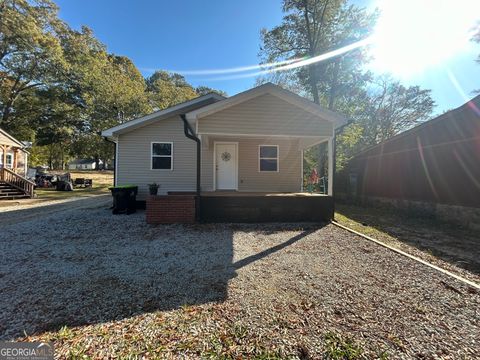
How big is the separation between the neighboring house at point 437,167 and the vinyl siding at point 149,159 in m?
9.18

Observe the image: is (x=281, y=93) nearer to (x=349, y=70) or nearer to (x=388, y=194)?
(x=388, y=194)

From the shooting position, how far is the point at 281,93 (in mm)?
7105

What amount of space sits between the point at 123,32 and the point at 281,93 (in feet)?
53.0

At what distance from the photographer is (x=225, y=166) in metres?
9.82

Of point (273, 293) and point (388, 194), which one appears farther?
point (388, 194)

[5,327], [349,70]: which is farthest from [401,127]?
[5,327]

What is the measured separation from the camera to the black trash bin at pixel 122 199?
827 centimetres

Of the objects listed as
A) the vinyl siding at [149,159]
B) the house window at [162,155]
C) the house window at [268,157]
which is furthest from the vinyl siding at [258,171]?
the house window at [162,155]

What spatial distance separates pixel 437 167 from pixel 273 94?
685 centimetres

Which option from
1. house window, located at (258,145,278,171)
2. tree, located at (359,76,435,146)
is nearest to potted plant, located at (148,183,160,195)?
house window, located at (258,145,278,171)

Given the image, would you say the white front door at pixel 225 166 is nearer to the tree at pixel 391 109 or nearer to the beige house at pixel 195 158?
the beige house at pixel 195 158

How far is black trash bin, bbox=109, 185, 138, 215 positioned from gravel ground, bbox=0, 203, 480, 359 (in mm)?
3233

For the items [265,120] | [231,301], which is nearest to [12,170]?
[265,120]

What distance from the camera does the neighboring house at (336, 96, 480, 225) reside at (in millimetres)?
7316
